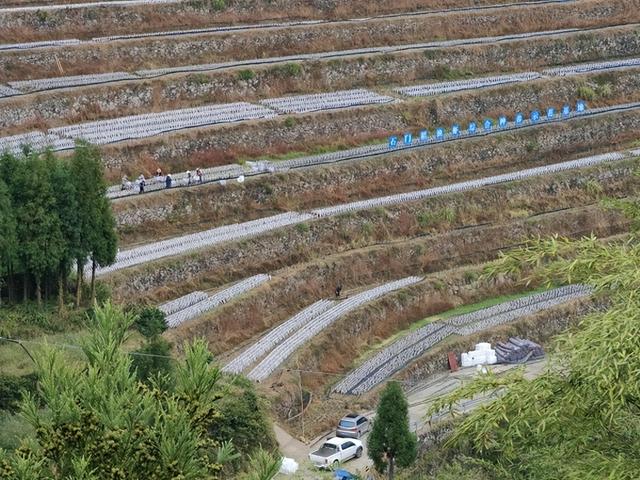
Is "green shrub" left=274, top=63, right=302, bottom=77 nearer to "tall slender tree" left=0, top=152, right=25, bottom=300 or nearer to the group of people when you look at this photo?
the group of people

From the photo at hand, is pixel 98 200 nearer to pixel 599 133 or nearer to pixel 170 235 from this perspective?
pixel 170 235

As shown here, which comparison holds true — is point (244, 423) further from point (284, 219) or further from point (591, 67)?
point (591, 67)

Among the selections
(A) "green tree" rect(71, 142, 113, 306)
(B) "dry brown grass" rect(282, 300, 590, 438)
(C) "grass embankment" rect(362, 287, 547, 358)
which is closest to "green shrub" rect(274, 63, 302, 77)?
(C) "grass embankment" rect(362, 287, 547, 358)

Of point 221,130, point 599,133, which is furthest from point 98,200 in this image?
point 599,133

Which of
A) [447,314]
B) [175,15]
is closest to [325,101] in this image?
[175,15]

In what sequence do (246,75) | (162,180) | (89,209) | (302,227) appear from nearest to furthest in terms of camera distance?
(89,209) < (302,227) < (162,180) < (246,75)

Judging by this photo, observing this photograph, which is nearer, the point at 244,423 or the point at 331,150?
the point at 244,423
